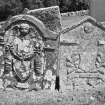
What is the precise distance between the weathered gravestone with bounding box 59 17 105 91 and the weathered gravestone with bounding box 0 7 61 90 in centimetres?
21

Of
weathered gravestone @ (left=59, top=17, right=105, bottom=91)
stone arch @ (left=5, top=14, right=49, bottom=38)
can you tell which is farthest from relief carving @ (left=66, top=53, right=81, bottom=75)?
stone arch @ (left=5, top=14, right=49, bottom=38)

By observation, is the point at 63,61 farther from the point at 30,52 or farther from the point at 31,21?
the point at 31,21

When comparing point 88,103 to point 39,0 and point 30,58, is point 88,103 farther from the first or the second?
point 39,0

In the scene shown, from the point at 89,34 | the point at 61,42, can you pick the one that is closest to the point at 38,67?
the point at 61,42

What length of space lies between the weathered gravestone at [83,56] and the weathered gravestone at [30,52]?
207mm

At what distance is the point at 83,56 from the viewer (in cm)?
554

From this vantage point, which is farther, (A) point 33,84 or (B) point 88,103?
(A) point 33,84

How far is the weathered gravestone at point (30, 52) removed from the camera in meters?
5.31

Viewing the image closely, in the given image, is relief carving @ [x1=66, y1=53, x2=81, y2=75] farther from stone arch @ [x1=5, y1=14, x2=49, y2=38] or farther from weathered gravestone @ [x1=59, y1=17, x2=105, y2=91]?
stone arch @ [x1=5, y1=14, x2=49, y2=38]

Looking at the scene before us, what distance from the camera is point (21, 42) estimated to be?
211 inches

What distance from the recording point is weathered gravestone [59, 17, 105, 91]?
215 inches

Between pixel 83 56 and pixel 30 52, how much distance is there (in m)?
0.91

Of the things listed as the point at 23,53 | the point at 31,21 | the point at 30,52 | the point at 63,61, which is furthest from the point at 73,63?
the point at 31,21

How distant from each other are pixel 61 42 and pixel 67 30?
0.73ft
